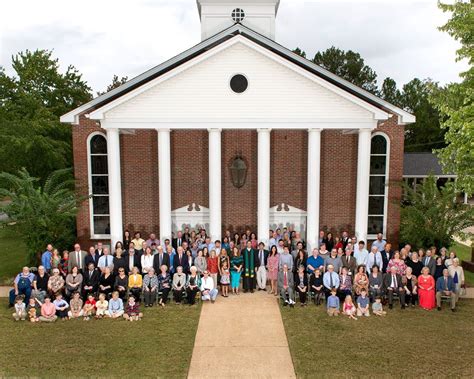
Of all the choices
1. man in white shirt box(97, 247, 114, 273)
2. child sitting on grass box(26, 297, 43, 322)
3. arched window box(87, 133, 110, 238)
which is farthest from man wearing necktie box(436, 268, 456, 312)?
arched window box(87, 133, 110, 238)

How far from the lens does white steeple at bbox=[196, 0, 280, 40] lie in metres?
22.6

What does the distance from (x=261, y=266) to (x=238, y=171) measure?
6.26 metres

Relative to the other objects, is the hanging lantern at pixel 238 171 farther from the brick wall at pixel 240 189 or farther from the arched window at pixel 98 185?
the arched window at pixel 98 185

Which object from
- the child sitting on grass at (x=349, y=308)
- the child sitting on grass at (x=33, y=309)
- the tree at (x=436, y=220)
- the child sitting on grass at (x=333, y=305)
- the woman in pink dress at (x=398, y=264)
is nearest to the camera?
the child sitting on grass at (x=33, y=309)

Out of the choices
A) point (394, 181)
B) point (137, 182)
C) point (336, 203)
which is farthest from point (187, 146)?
point (394, 181)

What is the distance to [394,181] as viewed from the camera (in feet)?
56.1

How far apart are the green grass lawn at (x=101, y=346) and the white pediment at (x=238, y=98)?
7187 millimetres

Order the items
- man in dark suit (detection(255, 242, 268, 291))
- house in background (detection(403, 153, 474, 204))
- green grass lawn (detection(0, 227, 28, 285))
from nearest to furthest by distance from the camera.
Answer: man in dark suit (detection(255, 242, 268, 291)), green grass lawn (detection(0, 227, 28, 285)), house in background (detection(403, 153, 474, 204))

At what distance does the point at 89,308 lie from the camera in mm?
11336

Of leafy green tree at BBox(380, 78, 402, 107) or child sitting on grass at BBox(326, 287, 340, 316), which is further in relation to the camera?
leafy green tree at BBox(380, 78, 402, 107)

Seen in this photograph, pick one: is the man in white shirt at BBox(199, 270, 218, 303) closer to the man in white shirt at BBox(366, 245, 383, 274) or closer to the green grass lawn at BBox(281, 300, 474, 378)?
the green grass lawn at BBox(281, 300, 474, 378)

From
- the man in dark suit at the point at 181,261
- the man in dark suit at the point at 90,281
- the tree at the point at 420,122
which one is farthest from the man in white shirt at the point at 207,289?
the tree at the point at 420,122

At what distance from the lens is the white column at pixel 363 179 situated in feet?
50.7

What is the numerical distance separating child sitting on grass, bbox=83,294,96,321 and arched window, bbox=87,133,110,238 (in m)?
6.80
